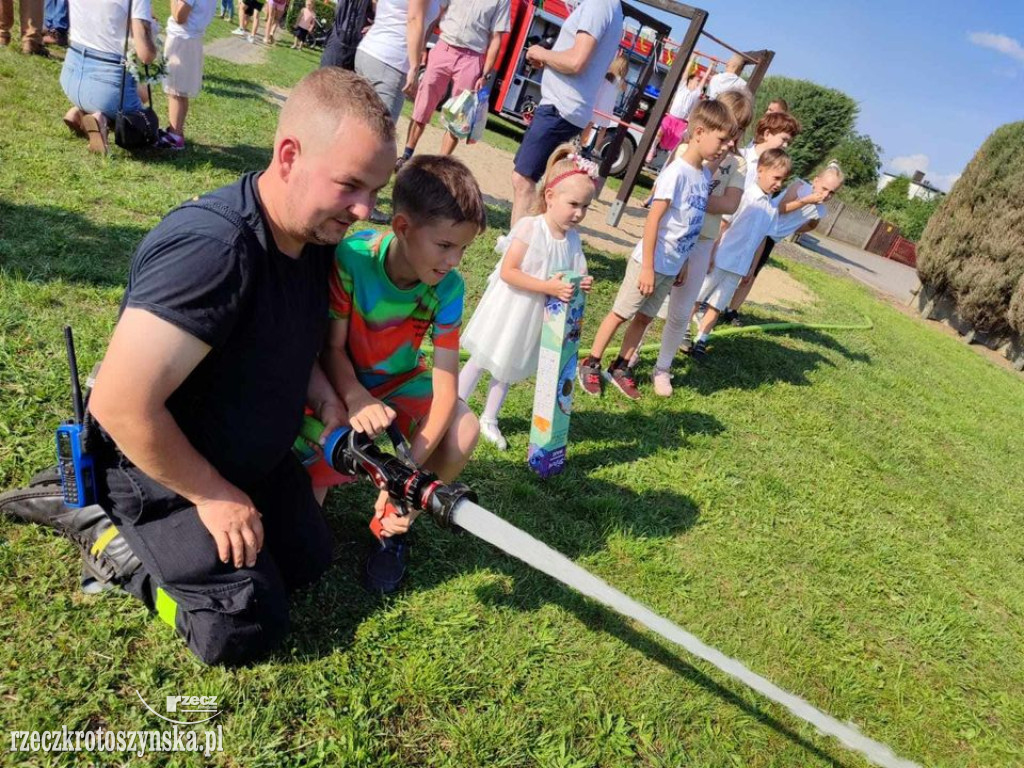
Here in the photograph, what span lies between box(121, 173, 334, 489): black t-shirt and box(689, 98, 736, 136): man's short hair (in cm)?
291

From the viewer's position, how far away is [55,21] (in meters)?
8.46

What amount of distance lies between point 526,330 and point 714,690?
6.20 ft

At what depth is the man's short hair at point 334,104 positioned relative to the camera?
1.63 m

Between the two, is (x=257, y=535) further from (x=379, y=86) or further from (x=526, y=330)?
(x=379, y=86)

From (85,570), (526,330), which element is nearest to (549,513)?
(526,330)

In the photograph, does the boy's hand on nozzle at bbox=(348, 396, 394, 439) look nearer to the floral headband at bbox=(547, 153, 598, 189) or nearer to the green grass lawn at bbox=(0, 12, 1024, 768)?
the green grass lawn at bbox=(0, 12, 1024, 768)

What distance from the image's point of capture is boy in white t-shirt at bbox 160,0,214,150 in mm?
5578

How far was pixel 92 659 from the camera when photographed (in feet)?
Answer: 6.08

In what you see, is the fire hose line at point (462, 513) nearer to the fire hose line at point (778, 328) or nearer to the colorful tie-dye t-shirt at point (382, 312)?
the colorful tie-dye t-shirt at point (382, 312)

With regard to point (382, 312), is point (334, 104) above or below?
above

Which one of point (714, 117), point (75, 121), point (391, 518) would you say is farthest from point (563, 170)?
point (75, 121)

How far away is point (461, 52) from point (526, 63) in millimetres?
9771

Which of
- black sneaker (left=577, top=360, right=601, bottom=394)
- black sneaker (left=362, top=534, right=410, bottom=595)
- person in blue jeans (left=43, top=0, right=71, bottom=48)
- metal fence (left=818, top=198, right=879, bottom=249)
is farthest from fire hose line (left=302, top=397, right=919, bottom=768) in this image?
metal fence (left=818, top=198, right=879, bottom=249)

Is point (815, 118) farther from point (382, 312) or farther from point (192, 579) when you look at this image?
point (192, 579)
